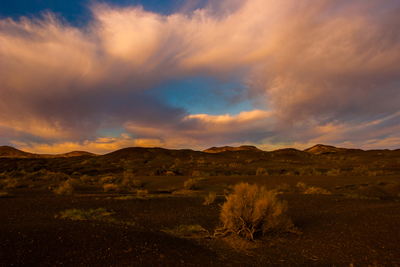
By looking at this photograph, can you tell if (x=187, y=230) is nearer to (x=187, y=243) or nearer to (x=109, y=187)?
(x=187, y=243)

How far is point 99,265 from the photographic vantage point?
4.92 meters

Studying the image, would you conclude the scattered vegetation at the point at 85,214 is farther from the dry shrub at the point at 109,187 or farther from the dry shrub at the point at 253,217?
the dry shrub at the point at 109,187

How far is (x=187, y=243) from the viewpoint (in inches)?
261

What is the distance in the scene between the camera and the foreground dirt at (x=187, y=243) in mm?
5250

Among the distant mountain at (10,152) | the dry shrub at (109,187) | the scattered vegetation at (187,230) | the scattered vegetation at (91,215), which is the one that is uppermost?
the distant mountain at (10,152)

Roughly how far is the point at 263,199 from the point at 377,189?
16.0 m

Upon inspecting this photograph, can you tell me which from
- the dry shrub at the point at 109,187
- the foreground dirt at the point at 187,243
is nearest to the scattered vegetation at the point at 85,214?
the foreground dirt at the point at 187,243

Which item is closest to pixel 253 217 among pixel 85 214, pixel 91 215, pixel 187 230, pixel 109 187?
pixel 187 230

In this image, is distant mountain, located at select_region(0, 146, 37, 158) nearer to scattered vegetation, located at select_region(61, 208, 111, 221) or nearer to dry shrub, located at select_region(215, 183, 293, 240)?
scattered vegetation, located at select_region(61, 208, 111, 221)

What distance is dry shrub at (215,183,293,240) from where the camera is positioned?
24.3 ft

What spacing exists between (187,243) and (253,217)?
7.19 feet

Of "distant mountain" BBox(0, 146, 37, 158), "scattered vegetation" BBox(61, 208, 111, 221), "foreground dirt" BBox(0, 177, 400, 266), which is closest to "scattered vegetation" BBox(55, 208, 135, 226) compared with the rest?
"scattered vegetation" BBox(61, 208, 111, 221)

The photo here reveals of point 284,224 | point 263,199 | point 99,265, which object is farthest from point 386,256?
point 99,265

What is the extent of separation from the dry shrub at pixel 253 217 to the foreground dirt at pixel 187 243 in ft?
1.14
